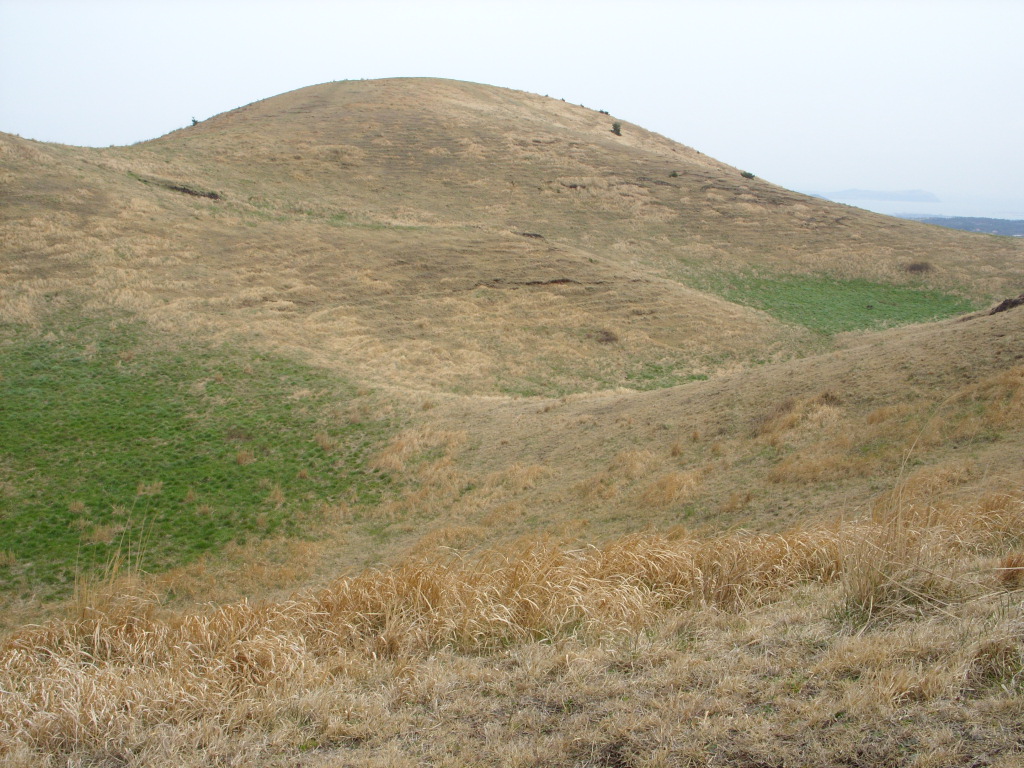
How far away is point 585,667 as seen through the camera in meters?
4.24

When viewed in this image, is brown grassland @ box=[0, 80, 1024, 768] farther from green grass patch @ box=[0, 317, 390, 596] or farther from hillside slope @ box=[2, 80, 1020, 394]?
green grass patch @ box=[0, 317, 390, 596]


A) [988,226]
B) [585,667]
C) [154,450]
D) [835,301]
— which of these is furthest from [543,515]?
[988,226]

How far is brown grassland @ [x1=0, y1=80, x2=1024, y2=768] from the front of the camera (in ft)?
12.0

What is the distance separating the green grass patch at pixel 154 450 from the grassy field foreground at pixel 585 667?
7859 mm

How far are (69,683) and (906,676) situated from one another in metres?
5.19

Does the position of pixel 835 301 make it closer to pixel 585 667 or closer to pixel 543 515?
pixel 543 515

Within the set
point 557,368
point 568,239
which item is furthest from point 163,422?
point 568,239

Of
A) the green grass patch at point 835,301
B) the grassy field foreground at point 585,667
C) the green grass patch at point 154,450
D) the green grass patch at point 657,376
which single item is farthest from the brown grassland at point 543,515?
the green grass patch at point 835,301

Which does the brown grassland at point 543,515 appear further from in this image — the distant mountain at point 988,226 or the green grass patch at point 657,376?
the distant mountain at point 988,226

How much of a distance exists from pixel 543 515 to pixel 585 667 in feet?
28.2

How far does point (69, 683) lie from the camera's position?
440 cm

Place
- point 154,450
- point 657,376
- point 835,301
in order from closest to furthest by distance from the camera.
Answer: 1. point 154,450
2. point 657,376
3. point 835,301

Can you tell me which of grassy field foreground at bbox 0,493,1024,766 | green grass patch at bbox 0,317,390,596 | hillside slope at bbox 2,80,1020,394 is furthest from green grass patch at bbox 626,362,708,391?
grassy field foreground at bbox 0,493,1024,766

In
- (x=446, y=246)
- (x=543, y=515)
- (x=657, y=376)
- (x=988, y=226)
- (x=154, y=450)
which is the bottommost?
(x=154, y=450)
